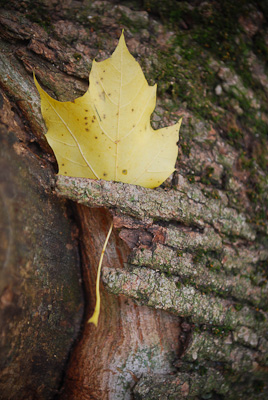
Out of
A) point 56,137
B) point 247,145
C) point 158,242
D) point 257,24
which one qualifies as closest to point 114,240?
point 158,242

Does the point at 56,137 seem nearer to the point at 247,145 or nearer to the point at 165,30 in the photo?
the point at 165,30

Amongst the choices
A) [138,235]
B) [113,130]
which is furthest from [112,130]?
[138,235]

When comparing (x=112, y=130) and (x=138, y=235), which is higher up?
(x=112, y=130)

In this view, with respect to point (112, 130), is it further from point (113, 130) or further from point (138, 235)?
point (138, 235)
